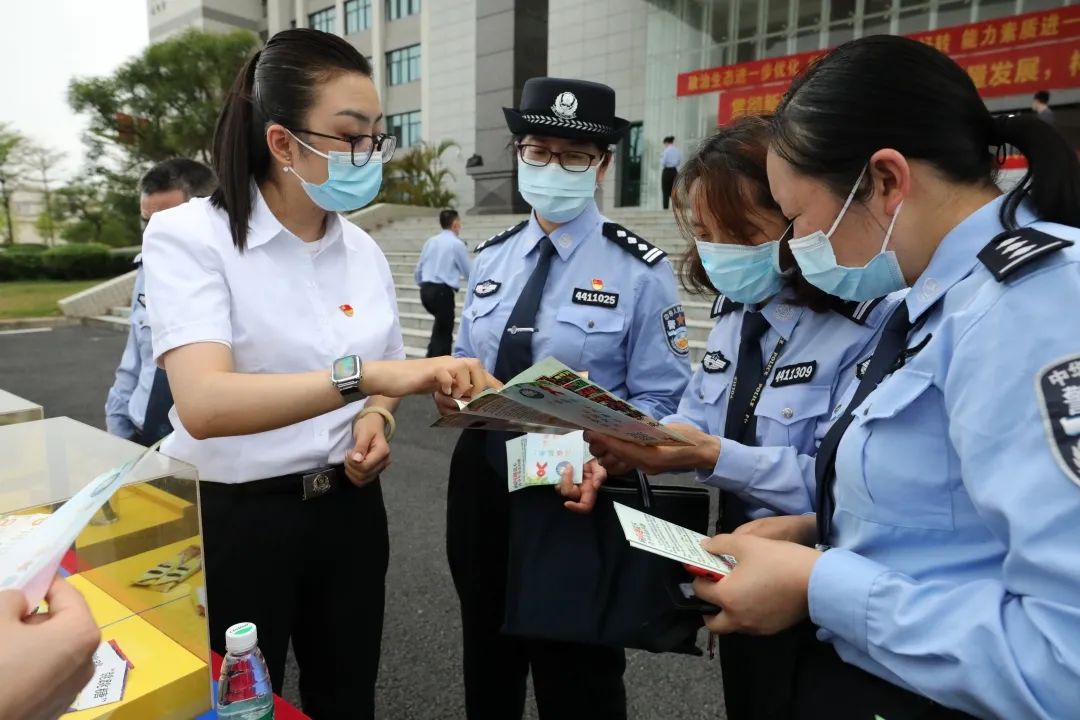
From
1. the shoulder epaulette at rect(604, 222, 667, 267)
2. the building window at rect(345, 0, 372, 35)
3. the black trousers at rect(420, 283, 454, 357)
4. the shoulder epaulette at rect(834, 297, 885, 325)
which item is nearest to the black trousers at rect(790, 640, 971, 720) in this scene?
the shoulder epaulette at rect(834, 297, 885, 325)

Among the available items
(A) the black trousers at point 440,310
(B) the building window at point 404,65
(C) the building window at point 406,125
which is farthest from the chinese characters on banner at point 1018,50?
(B) the building window at point 404,65

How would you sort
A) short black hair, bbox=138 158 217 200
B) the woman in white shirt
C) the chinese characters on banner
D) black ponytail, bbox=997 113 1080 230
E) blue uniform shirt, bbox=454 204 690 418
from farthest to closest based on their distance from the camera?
the chinese characters on banner < short black hair, bbox=138 158 217 200 < blue uniform shirt, bbox=454 204 690 418 < the woman in white shirt < black ponytail, bbox=997 113 1080 230

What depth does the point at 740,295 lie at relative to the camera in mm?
1553

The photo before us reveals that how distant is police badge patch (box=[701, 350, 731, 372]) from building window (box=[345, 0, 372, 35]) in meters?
29.1

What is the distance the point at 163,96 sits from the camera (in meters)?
24.1

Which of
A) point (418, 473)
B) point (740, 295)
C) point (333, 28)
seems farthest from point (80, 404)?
point (333, 28)

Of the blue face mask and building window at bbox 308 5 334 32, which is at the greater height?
building window at bbox 308 5 334 32

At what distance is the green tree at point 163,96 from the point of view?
23844mm

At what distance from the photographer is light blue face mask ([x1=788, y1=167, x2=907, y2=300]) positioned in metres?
1.02

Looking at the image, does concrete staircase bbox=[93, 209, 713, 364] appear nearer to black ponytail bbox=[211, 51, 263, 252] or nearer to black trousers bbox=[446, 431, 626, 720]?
black trousers bbox=[446, 431, 626, 720]

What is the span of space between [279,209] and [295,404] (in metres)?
0.51

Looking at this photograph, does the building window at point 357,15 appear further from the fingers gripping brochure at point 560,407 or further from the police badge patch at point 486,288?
the fingers gripping brochure at point 560,407

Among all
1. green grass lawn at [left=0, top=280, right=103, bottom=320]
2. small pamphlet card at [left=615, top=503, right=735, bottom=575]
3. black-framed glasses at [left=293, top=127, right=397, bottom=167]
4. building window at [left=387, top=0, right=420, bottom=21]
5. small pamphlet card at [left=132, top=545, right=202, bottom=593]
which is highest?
building window at [left=387, top=0, right=420, bottom=21]

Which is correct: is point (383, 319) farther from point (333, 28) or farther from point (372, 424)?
point (333, 28)
